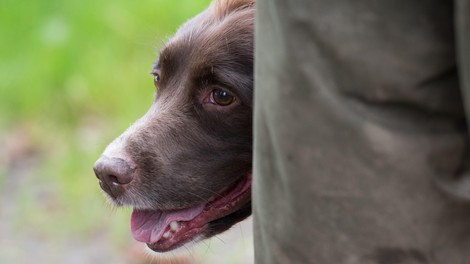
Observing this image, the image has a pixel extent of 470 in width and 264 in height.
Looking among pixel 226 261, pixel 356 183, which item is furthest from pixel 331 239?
pixel 226 261

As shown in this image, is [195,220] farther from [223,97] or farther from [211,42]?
[211,42]

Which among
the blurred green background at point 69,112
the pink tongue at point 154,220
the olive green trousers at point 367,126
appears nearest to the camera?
the olive green trousers at point 367,126

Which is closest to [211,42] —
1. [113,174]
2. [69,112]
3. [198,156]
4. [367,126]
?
[198,156]

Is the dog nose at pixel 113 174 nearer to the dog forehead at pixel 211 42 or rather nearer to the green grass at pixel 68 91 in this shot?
the dog forehead at pixel 211 42

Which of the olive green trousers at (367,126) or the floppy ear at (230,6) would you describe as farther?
the floppy ear at (230,6)

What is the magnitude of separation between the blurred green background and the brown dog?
7.68 ft

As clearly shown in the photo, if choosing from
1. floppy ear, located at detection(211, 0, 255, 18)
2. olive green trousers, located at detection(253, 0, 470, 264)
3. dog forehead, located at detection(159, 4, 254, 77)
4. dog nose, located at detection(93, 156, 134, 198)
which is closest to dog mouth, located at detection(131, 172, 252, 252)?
dog nose, located at detection(93, 156, 134, 198)

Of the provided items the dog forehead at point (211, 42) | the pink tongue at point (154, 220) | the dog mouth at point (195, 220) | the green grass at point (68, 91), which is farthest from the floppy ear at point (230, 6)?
the green grass at point (68, 91)

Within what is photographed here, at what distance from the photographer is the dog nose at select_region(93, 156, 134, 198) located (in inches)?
132

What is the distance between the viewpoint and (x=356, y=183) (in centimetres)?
199

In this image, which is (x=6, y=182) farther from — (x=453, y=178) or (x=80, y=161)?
(x=453, y=178)

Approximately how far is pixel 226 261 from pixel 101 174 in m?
2.49

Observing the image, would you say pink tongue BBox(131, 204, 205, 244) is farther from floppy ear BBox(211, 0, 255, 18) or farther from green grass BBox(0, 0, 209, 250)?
green grass BBox(0, 0, 209, 250)

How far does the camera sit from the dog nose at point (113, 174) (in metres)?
3.36
